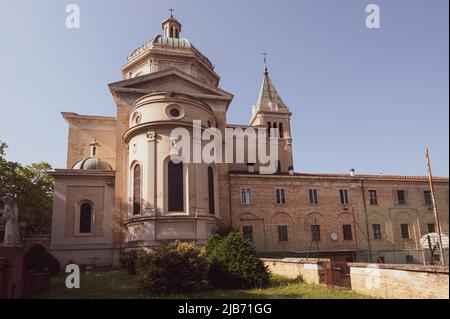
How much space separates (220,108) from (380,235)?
18479 mm

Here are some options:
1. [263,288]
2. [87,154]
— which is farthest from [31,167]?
[263,288]

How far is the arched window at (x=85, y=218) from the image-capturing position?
26.0 meters

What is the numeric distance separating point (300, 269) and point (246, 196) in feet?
43.6

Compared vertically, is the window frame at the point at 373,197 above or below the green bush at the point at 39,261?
above

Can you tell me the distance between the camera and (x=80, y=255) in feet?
82.5

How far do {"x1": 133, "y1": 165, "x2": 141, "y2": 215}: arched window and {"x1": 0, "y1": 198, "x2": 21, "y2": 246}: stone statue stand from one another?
36.4 feet

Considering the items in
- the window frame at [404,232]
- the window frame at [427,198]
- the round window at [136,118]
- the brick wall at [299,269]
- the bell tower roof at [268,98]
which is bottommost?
the brick wall at [299,269]

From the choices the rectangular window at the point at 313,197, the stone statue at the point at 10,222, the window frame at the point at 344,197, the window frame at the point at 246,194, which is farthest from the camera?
the window frame at the point at 344,197

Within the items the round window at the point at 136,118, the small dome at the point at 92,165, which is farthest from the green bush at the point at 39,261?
the round window at the point at 136,118

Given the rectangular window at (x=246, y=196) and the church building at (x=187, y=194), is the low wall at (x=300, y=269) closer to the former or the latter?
the church building at (x=187, y=194)

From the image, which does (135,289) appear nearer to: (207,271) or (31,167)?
(207,271)

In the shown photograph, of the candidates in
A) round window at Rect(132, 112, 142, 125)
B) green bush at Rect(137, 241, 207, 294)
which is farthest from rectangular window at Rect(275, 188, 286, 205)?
green bush at Rect(137, 241, 207, 294)

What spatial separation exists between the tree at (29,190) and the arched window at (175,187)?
1178 centimetres
